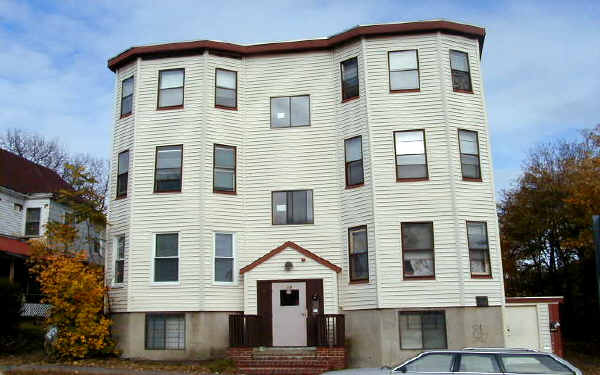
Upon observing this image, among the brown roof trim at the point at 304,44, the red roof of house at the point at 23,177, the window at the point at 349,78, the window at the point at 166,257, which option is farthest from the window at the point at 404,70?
the red roof of house at the point at 23,177

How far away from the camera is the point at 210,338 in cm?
2045

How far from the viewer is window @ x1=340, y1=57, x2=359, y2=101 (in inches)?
872

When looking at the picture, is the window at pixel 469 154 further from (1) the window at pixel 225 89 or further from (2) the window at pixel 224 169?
(1) the window at pixel 225 89

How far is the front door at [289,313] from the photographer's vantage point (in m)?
20.3

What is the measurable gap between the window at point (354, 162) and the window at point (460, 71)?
3.94 metres

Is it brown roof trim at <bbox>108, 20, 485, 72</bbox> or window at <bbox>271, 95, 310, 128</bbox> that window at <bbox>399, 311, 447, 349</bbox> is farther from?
brown roof trim at <bbox>108, 20, 485, 72</bbox>

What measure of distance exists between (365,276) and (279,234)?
11.2ft

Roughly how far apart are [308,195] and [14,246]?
16.6m

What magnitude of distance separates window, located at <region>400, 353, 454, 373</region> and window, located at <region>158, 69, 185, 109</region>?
13612 mm

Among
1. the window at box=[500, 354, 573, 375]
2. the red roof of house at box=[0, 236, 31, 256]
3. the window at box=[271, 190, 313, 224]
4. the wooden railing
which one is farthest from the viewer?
the red roof of house at box=[0, 236, 31, 256]

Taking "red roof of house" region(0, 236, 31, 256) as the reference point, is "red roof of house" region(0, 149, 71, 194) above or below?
above

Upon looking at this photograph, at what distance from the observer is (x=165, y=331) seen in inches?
819

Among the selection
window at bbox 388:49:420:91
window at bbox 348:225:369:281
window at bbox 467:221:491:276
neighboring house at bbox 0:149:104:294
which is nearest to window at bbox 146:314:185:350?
window at bbox 348:225:369:281

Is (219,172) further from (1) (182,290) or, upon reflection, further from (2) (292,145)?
(1) (182,290)
